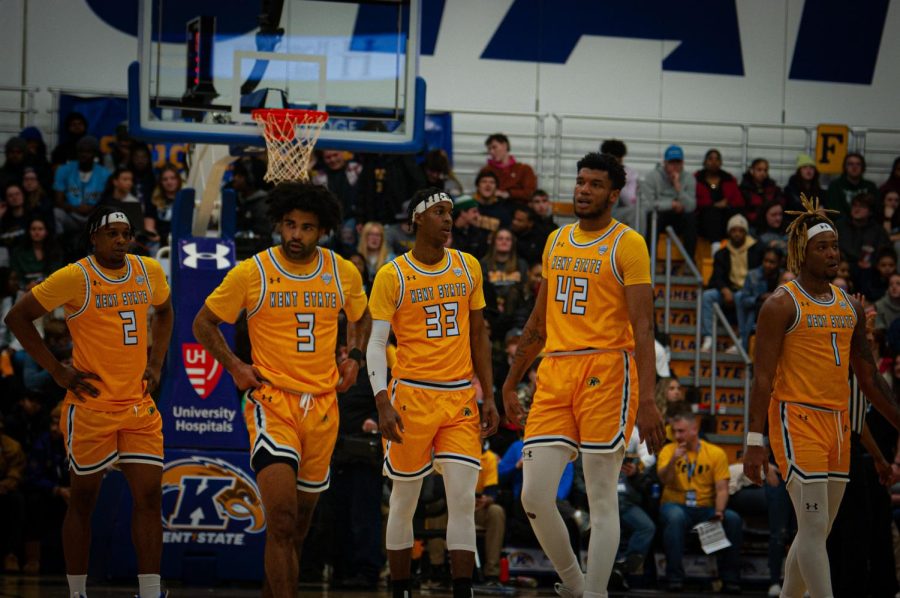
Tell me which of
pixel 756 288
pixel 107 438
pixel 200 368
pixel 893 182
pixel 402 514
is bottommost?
pixel 402 514

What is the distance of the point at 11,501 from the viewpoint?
12344 mm

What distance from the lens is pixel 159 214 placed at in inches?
630

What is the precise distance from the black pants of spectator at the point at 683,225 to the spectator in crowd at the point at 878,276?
228 centimetres

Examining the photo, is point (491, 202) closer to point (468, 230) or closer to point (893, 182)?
point (468, 230)

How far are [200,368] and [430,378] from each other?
11.7 feet

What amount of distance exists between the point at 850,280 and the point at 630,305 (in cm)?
982

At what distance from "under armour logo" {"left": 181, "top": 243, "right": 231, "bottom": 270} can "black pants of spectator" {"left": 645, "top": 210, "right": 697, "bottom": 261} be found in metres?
8.27

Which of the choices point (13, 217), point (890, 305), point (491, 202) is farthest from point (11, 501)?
point (890, 305)

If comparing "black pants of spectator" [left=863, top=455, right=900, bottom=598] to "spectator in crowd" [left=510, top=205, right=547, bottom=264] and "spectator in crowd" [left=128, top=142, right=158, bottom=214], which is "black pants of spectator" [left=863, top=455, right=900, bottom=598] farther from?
"spectator in crowd" [left=128, top=142, right=158, bottom=214]

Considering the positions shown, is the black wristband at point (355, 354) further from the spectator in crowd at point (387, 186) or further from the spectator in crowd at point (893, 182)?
the spectator in crowd at point (893, 182)

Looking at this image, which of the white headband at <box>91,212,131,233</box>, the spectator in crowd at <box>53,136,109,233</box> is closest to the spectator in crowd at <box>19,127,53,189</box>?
the spectator in crowd at <box>53,136,109,233</box>

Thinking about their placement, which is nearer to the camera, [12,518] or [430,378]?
[430,378]

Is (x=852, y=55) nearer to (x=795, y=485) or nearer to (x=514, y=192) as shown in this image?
(x=514, y=192)

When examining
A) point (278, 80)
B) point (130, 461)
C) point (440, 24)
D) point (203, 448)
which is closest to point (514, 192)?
point (440, 24)
